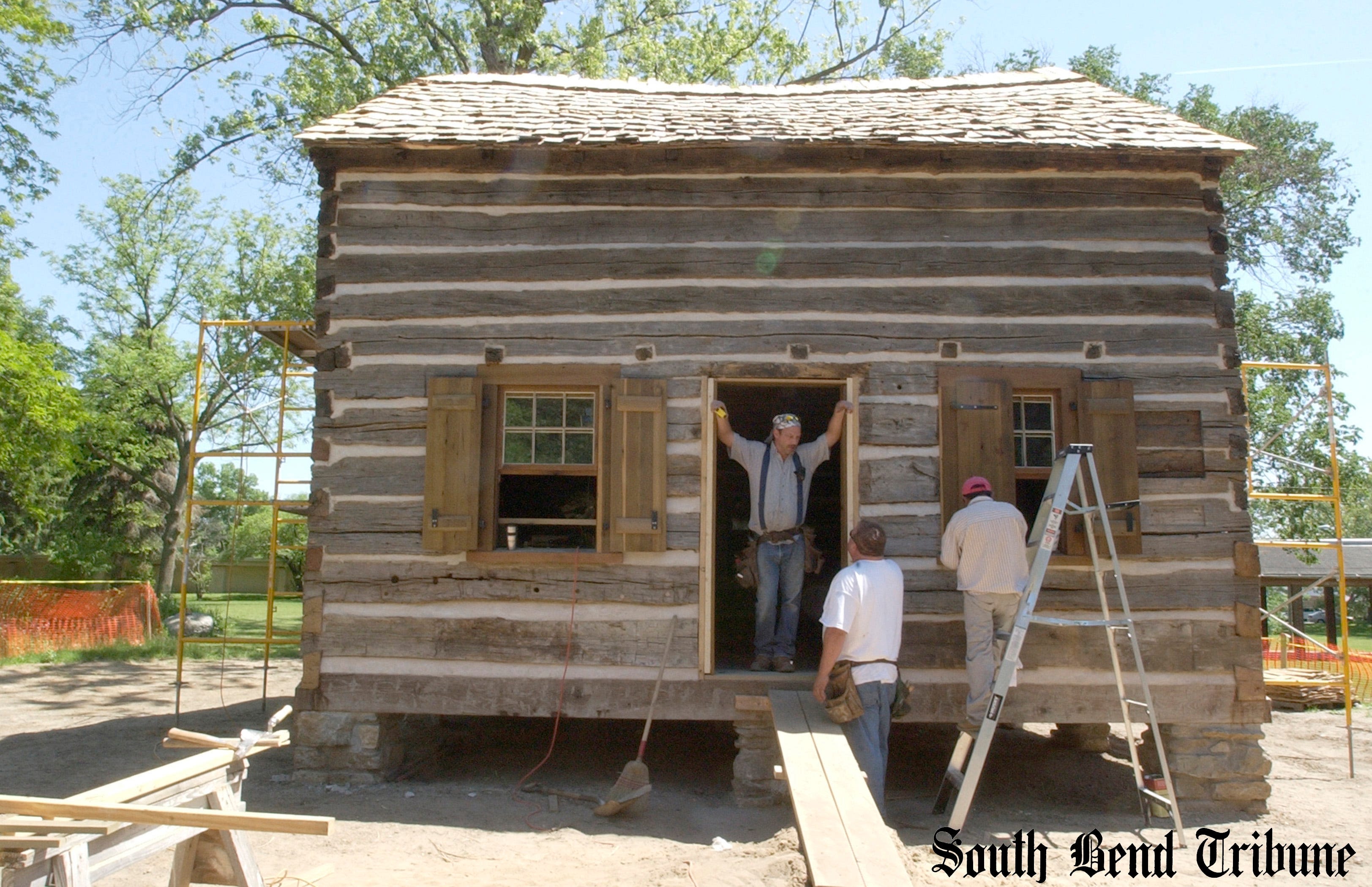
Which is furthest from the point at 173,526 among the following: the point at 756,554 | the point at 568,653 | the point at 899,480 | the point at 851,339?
the point at 899,480

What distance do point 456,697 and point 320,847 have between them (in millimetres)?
1381

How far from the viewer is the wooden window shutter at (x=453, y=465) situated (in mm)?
6836

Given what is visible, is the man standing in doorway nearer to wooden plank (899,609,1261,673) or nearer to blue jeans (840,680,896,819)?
wooden plank (899,609,1261,673)

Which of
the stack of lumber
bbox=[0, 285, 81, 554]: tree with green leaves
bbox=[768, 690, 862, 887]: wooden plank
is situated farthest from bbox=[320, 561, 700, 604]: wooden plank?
bbox=[0, 285, 81, 554]: tree with green leaves

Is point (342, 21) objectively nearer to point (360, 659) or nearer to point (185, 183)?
point (185, 183)

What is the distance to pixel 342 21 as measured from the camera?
1864cm

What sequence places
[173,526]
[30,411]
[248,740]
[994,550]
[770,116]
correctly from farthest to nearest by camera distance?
1. [173,526]
2. [30,411]
3. [770,116]
4. [994,550]
5. [248,740]

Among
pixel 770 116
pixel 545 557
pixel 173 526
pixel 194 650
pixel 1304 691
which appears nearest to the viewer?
pixel 545 557

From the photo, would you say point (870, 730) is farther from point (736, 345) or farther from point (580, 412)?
point (580, 412)

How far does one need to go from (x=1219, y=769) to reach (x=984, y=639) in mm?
2079

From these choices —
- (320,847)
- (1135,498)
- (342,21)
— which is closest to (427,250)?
(320,847)

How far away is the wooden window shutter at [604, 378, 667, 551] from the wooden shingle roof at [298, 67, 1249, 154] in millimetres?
1852

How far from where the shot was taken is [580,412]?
718 centimetres

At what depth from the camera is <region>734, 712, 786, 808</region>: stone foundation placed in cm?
653
